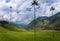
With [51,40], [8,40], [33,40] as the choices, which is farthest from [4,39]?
[51,40]

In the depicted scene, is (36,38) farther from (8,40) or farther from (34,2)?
(34,2)

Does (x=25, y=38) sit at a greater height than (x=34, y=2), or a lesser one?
lesser

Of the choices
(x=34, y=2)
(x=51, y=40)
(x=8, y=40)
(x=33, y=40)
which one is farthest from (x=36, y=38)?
(x=34, y=2)

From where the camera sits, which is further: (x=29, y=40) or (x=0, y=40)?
(x=29, y=40)

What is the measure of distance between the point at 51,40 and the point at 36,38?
38.8ft

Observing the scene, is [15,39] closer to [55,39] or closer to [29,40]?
[29,40]

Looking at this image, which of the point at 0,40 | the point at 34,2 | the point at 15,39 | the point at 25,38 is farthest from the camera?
the point at 25,38

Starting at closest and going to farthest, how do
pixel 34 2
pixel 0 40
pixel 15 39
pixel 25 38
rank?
1. pixel 34 2
2. pixel 0 40
3. pixel 15 39
4. pixel 25 38

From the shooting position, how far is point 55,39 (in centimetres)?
15075

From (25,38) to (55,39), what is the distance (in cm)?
2383

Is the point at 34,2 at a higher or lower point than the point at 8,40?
higher

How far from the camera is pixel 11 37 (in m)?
145

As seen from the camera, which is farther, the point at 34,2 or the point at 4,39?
the point at 4,39

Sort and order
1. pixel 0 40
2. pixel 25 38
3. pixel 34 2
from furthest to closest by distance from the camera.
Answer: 1. pixel 25 38
2. pixel 0 40
3. pixel 34 2
